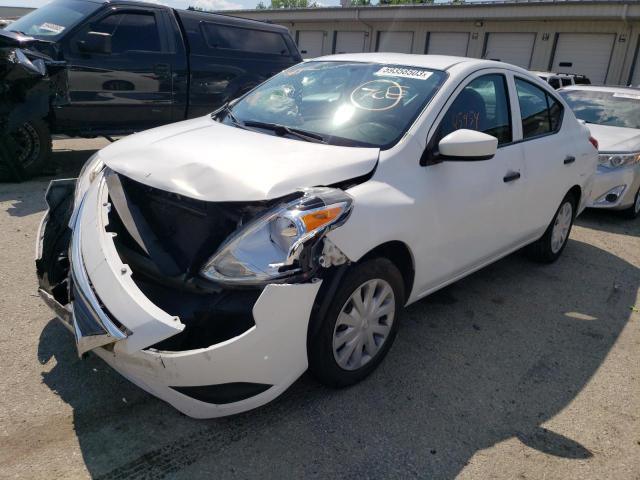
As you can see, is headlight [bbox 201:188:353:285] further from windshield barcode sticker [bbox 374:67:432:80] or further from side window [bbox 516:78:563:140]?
side window [bbox 516:78:563:140]

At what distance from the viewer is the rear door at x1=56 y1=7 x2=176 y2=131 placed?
257 inches

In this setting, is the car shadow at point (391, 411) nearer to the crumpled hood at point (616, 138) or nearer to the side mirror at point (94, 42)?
the crumpled hood at point (616, 138)

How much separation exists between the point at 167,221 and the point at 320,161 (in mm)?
822

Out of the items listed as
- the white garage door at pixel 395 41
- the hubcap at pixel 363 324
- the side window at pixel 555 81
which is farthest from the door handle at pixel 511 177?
the white garage door at pixel 395 41

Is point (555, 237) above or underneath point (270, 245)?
underneath

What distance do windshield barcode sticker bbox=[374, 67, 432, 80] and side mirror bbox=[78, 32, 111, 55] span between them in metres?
4.32

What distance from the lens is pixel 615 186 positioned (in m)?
6.72

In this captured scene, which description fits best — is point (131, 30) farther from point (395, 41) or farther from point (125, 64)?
point (395, 41)

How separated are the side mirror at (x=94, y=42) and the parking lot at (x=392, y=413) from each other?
3.46 meters

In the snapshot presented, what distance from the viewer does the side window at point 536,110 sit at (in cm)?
418

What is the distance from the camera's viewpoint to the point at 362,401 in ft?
9.39

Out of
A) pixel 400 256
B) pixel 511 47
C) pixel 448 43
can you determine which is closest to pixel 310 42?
pixel 448 43

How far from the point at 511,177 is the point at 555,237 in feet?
5.00

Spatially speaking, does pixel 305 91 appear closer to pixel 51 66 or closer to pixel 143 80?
pixel 51 66
